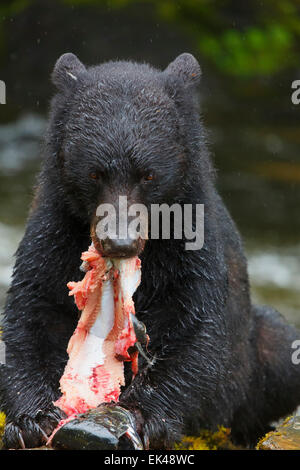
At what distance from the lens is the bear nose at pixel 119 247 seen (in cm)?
594

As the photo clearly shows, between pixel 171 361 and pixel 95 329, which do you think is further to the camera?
pixel 171 361

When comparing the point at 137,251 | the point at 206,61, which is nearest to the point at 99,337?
the point at 137,251

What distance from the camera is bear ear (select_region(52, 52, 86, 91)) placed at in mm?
7453

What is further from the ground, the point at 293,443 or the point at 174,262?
the point at 174,262

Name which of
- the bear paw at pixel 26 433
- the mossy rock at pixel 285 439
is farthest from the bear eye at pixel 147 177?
the mossy rock at pixel 285 439

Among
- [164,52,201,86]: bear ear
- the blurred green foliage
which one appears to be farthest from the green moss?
the blurred green foliage

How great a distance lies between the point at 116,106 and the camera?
6766mm

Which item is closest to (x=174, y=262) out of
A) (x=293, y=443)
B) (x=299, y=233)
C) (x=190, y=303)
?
(x=190, y=303)

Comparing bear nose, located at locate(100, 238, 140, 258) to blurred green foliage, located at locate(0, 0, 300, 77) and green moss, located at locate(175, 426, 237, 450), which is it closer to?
green moss, located at locate(175, 426, 237, 450)

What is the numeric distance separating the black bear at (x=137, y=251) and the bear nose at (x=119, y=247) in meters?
0.53

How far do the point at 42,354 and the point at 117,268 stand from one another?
1.44 m

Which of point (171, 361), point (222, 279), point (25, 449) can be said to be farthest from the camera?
point (222, 279)

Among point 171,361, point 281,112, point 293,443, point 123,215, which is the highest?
point 281,112

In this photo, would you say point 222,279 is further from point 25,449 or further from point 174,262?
point 25,449
